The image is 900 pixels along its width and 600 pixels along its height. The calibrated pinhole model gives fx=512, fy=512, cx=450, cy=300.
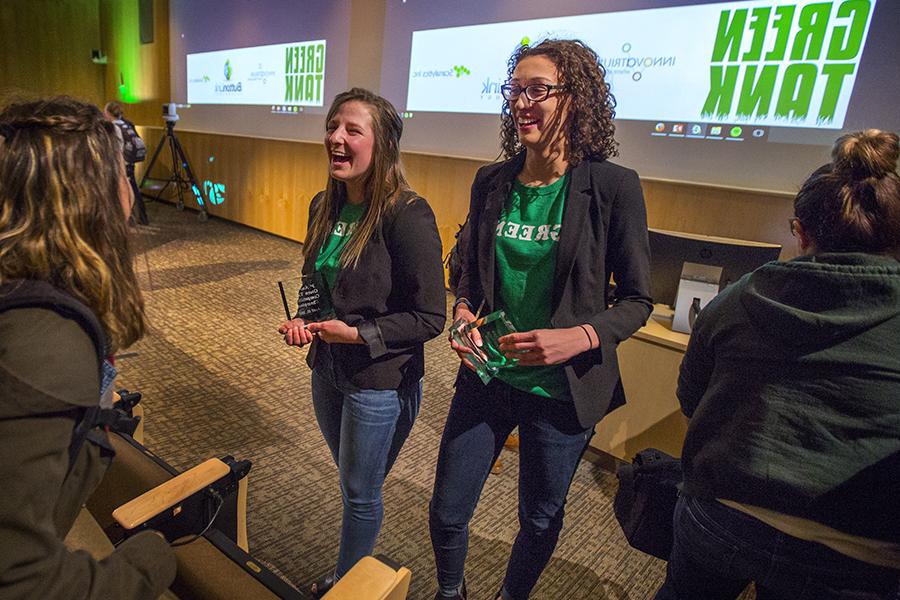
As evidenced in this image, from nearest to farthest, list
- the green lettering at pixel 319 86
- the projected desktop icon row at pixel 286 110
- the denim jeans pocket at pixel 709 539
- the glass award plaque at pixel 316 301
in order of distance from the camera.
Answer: the denim jeans pocket at pixel 709 539 → the glass award plaque at pixel 316 301 → the green lettering at pixel 319 86 → the projected desktop icon row at pixel 286 110

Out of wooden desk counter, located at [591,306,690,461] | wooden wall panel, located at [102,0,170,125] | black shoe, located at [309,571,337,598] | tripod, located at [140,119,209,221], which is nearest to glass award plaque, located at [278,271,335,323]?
black shoe, located at [309,571,337,598]

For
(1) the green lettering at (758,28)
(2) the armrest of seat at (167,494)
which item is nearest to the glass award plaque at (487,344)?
(2) the armrest of seat at (167,494)

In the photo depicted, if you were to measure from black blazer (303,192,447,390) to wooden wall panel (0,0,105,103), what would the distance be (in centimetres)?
1025

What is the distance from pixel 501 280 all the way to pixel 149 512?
2.73 ft

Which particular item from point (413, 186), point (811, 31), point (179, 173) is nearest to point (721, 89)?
point (811, 31)

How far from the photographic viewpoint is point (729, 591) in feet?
3.11

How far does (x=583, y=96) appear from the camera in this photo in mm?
1077

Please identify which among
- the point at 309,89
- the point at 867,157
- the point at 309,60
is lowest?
the point at 867,157

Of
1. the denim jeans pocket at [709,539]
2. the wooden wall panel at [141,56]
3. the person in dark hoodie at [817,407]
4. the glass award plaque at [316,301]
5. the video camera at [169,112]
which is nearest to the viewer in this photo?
the person in dark hoodie at [817,407]

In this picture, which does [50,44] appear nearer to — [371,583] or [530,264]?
[530,264]

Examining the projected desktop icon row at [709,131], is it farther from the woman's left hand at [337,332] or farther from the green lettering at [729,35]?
the woman's left hand at [337,332]

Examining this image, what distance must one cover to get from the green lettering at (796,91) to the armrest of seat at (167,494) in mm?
2923

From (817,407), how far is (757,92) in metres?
2.44

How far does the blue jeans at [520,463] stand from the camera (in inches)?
44.3
